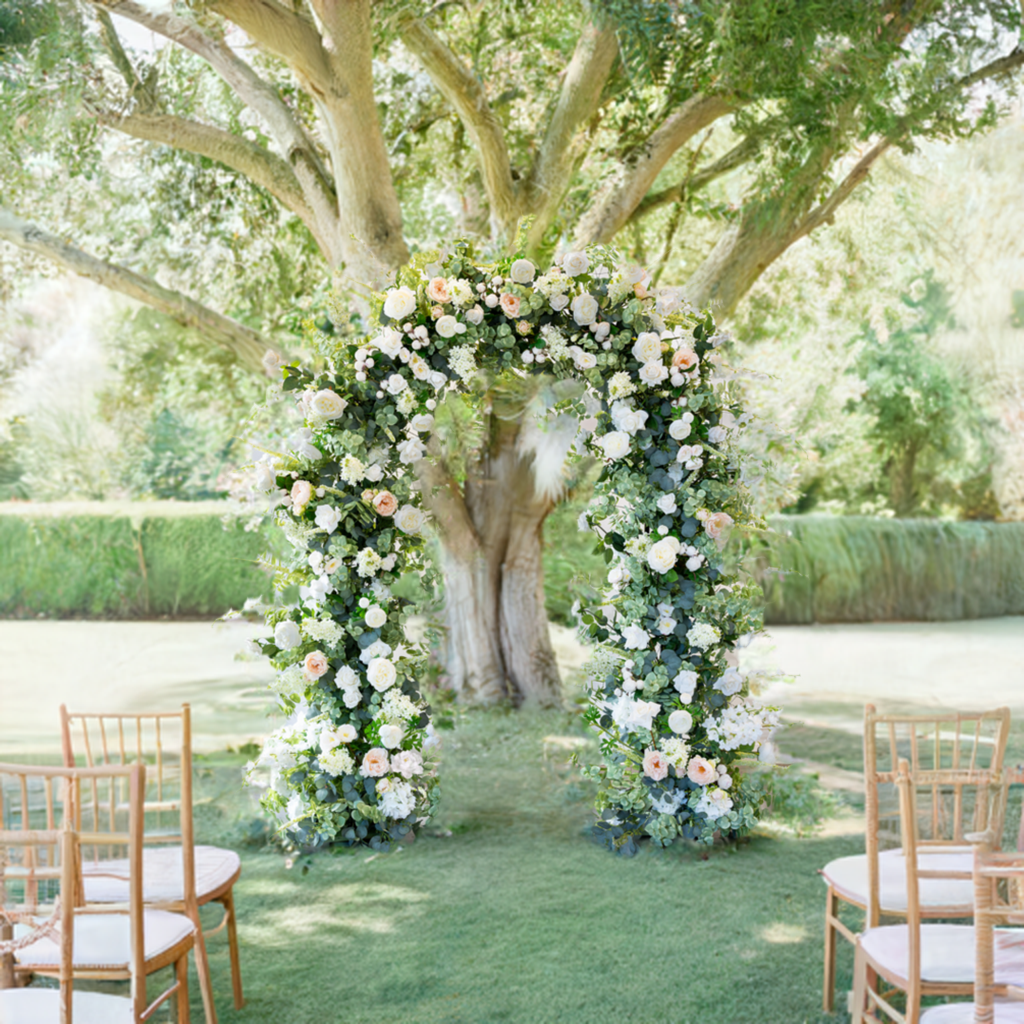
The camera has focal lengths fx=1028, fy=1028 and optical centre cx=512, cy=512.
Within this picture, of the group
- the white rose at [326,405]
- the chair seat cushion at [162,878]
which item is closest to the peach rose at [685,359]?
the white rose at [326,405]

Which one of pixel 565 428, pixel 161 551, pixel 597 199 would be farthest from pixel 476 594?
pixel 161 551

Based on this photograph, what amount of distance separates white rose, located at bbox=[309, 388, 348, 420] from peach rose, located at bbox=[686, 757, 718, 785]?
1994mm

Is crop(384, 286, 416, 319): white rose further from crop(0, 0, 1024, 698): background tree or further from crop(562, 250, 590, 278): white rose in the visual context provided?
crop(0, 0, 1024, 698): background tree

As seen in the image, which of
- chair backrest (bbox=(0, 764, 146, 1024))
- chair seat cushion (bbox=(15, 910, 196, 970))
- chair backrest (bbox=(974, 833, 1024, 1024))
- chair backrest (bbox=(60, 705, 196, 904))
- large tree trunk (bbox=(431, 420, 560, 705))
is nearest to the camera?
chair backrest (bbox=(974, 833, 1024, 1024))

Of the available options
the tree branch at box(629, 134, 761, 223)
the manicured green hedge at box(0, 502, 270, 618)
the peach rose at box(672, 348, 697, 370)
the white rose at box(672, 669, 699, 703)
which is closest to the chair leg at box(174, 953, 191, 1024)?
the white rose at box(672, 669, 699, 703)

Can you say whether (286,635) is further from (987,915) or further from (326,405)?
(987,915)

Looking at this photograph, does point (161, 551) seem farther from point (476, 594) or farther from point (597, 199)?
point (597, 199)

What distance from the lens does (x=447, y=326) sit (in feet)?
13.3

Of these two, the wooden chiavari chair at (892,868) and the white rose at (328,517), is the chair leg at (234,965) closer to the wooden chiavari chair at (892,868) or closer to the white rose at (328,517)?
→ the white rose at (328,517)

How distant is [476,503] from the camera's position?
6.94 metres

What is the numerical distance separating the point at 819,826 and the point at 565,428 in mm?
2395

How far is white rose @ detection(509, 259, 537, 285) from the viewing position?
409 centimetres

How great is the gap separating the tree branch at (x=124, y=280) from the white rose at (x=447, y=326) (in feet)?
9.52

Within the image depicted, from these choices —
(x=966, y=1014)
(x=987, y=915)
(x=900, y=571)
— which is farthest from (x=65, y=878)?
(x=900, y=571)
